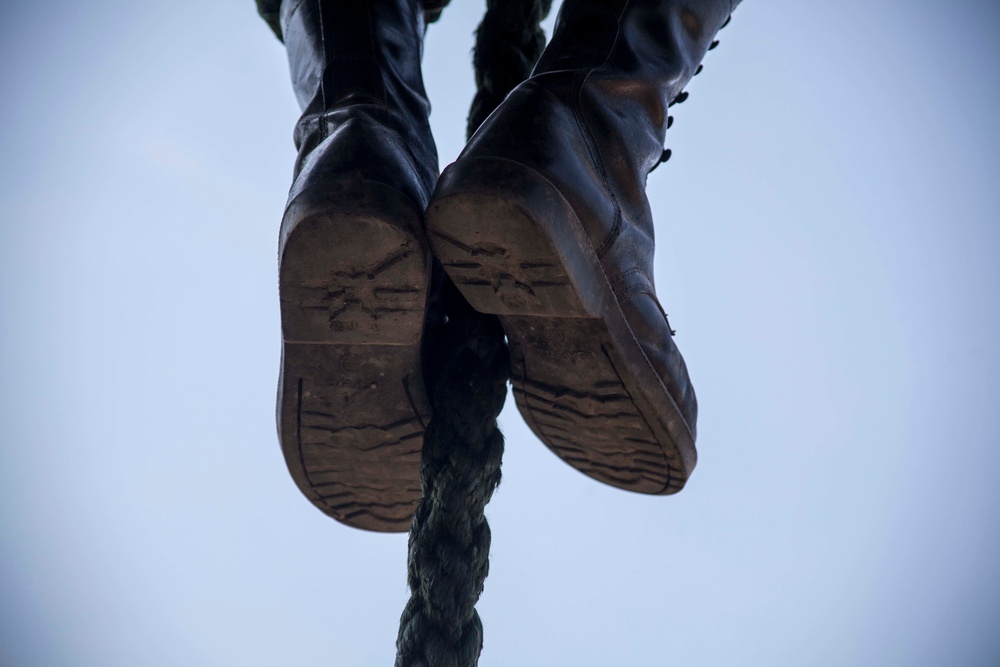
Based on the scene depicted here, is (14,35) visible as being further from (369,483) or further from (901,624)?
(901,624)

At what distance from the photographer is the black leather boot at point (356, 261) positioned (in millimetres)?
681

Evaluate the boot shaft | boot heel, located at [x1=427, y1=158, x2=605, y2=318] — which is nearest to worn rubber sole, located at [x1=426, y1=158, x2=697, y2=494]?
boot heel, located at [x1=427, y1=158, x2=605, y2=318]

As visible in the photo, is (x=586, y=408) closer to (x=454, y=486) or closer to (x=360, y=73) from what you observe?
(x=454, y=486)

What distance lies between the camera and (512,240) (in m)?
0.67

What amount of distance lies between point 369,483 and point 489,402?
0.18 meters

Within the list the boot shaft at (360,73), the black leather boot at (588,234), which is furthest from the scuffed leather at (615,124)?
the boot shaft at (360,73)

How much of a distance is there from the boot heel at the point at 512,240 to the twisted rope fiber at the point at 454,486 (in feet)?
0.46

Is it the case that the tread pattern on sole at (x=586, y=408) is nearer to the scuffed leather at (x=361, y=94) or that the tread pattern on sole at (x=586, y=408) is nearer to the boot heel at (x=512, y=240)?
the boot heel at (x=512, y=240)

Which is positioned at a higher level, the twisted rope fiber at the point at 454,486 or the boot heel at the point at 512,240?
the boot heel at the point at 512,240

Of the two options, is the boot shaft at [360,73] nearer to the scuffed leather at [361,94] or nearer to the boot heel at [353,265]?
the scuffed leather at [361,94]

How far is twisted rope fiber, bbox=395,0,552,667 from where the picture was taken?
78cm

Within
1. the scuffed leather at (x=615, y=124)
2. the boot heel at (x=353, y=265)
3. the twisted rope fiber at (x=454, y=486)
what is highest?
the scuffed leather at (x=615, y=124)

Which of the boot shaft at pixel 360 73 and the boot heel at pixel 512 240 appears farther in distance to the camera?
the boot shaft at pixel 360 73

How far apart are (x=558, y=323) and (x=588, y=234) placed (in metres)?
0.08
